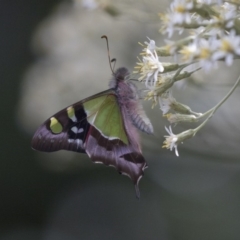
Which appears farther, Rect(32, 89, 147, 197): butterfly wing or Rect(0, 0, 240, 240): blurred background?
Rect(0, 0, 240, 240): blurred background

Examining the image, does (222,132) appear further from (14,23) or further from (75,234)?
(75,234)

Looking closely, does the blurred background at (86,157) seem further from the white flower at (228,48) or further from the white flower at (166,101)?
the white flower at (228,48)

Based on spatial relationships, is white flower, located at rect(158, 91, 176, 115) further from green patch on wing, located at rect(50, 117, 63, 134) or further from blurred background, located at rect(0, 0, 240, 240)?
green patch on wing, located at rect(50, 117, 63, 134)

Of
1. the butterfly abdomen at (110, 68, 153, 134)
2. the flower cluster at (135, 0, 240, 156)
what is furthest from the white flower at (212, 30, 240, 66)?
the butterfly abdomen at (110, 68, 153, 134)

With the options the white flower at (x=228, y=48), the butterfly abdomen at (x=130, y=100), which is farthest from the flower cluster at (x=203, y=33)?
the butterfly abdomen at (x=130, y=100)

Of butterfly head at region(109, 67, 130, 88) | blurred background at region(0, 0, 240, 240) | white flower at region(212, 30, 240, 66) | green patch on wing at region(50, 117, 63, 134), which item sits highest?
white flower at region(212, 30, 240, 66)

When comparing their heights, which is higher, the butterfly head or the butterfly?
the butterfly head

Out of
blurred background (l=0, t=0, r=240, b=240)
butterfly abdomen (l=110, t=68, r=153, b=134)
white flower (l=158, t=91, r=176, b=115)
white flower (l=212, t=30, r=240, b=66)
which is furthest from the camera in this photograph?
blurred background (l=0, t=0, r=240, b=240)

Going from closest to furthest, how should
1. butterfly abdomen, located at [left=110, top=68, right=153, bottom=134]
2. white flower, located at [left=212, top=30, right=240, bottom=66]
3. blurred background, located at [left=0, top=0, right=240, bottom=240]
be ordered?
1. white flower, located at [left=212, top=30, right=240, bottom=66]
2. butterfly abdomen, located at [left=110, top=68, right=153, bottom=134]
3. blurred background, located at [left=0, top=0, right=240, bottom=240]
